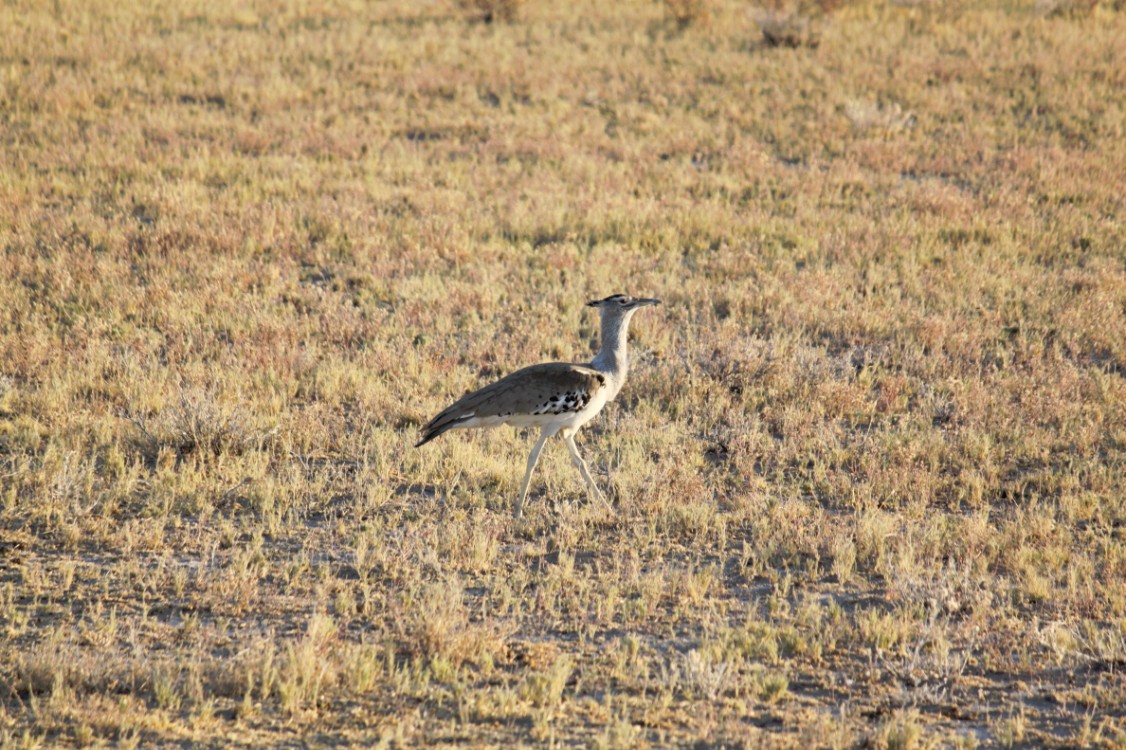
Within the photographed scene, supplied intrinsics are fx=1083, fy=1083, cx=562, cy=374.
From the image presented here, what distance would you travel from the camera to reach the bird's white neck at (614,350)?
25.1ft

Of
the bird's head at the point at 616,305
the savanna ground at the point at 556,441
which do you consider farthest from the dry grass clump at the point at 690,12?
the bird's head at the point at 616,305

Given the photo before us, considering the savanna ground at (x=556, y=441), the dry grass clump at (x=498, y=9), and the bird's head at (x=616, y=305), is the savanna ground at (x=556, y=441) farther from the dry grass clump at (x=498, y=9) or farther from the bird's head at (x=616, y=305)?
the dry grass clump at (x=498, y=9)

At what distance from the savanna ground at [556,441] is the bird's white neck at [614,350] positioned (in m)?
0.78

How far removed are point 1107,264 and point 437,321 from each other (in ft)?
26.4

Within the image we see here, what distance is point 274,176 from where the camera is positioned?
14.9 meters

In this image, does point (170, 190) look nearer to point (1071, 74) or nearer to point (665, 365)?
point (665, 365)

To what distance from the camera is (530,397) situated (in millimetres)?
7160

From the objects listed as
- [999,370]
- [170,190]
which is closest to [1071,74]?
[999,370]

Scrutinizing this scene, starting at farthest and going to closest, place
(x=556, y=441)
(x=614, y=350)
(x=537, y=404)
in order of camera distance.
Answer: (x=556, y=441) → (x=614, y=350) → (x=537, y=404)

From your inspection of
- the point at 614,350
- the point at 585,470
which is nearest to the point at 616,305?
the point at 614,350

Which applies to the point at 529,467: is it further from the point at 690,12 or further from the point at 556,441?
the point at 690,12

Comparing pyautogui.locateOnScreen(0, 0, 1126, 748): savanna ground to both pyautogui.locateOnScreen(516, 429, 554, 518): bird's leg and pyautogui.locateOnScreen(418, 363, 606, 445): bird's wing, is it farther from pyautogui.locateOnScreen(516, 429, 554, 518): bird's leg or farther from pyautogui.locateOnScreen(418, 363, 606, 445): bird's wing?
pyautogui.locateOnScreen(418, 363, 606, 445): bird's wing

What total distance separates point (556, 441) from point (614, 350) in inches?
53.6

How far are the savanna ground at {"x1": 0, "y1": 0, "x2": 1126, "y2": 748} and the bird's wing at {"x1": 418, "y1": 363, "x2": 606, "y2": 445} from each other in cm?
66
